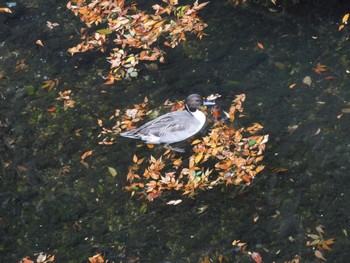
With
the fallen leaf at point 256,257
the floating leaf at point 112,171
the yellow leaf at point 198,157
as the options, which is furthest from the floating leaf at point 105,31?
the fallen leaf at point 256,257

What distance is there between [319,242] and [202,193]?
4.65ft

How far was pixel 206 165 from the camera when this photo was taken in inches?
275

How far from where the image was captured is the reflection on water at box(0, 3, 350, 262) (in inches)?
249

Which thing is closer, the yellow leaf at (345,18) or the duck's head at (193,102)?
the duck's head at (193,102)

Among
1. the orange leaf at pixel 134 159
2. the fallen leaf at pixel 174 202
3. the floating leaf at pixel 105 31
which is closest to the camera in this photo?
the fallen leaf at pixel 174 202

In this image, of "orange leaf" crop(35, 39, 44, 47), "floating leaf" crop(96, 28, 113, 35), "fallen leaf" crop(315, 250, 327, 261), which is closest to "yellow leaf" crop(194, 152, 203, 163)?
"fallen leaf" crop(315, 250, 327, 261)

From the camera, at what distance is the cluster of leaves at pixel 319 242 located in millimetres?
5969

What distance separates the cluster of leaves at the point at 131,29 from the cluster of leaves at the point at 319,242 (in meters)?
3.56

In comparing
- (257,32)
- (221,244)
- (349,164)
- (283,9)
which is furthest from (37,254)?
(283,9)

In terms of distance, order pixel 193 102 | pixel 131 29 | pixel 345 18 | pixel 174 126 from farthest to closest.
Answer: pixel 131 29
pixel 345 18
pixel 193 102
pixel 174 126

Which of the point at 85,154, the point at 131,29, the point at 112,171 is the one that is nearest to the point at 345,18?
the point at 131,29

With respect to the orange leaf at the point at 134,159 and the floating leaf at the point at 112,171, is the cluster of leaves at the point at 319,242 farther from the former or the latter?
the floating leaf at the point at 112,171

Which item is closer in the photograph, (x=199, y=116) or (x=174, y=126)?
(x=174, y=126)

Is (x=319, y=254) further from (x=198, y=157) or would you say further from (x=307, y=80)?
(x=307, y=80)
